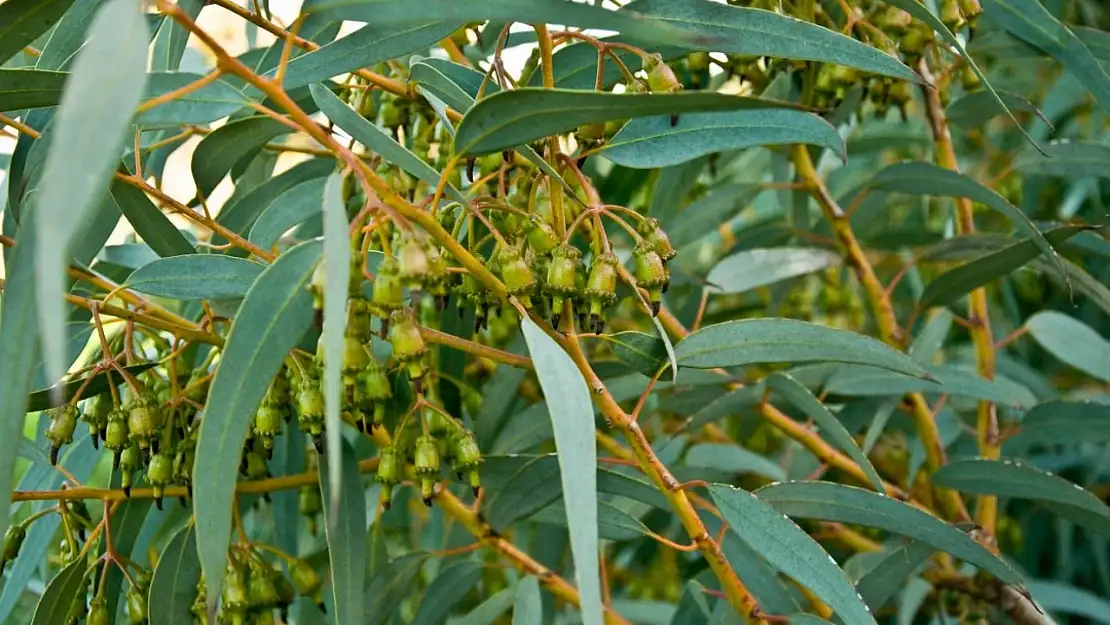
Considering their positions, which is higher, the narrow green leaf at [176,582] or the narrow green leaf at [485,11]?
the narrow green leaf at [485,11]

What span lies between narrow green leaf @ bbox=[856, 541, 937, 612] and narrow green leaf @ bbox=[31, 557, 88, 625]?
740 millimetres

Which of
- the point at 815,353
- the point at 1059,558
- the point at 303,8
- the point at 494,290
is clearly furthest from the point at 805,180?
the point at 1059,558

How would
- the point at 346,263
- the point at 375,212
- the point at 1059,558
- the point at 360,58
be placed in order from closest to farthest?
the point at 346,263 < the point at 375,212 < the point at 360,58 < the point at 1059,558

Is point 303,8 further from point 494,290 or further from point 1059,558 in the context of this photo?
point 1059,558

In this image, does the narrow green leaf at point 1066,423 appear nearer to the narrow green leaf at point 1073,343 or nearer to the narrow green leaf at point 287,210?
the narrow green leaf at point 1073,343

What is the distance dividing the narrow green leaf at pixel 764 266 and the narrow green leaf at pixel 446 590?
469mm

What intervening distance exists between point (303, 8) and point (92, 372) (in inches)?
14.3

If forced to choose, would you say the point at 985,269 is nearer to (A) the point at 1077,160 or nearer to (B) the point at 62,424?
(A) the point at 1077,160

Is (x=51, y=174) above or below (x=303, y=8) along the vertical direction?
below

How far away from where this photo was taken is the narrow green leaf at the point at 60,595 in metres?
0.93

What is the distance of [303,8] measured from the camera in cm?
69

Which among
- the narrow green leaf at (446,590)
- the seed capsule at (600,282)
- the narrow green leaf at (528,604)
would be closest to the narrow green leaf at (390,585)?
the narrow green leaf at (446,590)

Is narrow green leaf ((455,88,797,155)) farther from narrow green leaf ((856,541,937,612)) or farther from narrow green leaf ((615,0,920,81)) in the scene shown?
narrow green leaf ((856,541,937,612))

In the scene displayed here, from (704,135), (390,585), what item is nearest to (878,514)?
(704,135)
